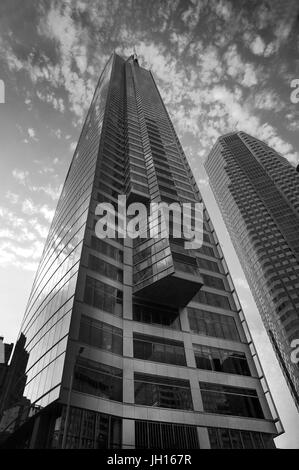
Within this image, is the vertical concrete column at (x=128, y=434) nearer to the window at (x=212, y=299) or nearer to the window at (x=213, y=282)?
the window at (x=212, y=299)

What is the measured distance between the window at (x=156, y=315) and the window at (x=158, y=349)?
1947 mm

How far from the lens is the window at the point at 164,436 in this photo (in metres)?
23.8

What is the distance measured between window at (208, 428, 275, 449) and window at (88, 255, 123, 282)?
17.1 meters

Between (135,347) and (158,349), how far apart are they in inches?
95.1

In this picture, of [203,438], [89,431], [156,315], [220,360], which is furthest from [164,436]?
[156,315]

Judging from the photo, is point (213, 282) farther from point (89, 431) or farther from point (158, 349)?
point (89, 431)

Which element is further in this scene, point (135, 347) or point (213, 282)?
point (213, 282)

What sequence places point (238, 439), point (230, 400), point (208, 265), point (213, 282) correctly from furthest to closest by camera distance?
point (208, 265)
point (213, 282)
point (230, 400)
point (238, 439)

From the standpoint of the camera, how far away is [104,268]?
113 feet

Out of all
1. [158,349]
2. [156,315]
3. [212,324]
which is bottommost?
[158,349]

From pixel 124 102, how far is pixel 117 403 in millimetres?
79268

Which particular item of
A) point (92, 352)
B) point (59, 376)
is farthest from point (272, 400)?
point (59, 376)

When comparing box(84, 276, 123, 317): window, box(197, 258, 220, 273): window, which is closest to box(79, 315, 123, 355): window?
box(84, 276, 123, 317): window

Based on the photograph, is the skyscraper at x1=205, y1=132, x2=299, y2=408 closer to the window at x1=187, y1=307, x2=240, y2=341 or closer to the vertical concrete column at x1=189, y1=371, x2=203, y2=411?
the window at x1=187, y1=307, x2=240, y2=341
